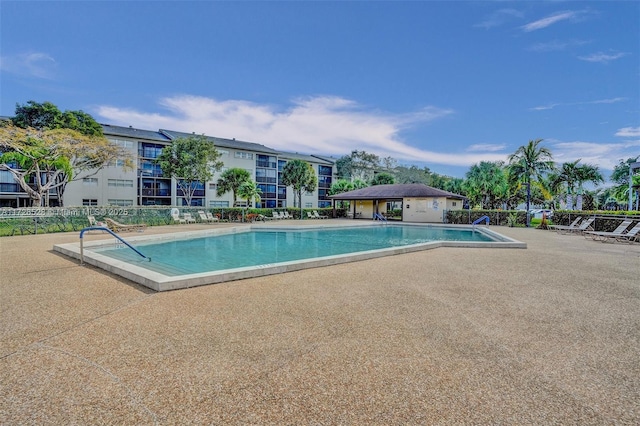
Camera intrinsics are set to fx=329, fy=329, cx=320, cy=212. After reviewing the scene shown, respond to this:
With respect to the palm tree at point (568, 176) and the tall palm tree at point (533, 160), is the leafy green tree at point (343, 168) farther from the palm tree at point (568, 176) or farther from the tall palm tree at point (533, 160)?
the tall palm tree at point (533, 160)

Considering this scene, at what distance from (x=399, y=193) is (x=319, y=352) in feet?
91.8

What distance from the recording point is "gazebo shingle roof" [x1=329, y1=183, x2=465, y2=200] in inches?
1109

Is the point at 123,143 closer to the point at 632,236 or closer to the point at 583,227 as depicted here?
the point at 583,227

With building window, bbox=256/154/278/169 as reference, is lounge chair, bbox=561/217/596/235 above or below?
below

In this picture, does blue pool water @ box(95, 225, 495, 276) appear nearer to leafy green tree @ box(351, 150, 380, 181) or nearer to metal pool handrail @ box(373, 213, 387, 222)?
metal pool handrail @ box(373, 213, 387, 222)

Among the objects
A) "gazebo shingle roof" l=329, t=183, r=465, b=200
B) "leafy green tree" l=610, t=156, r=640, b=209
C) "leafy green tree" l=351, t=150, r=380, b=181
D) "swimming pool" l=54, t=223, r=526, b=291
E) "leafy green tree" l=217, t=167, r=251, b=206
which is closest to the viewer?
"swimming pool" l=54, t=223, r=526, b=291

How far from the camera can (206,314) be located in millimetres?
4219

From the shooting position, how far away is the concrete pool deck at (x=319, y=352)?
230cm

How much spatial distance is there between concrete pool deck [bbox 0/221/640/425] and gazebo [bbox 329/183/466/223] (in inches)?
882

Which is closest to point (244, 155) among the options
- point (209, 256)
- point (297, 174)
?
point (297, 174)

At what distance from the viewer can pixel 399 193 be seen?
30.0m

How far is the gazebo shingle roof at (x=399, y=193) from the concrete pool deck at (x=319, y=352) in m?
22.7

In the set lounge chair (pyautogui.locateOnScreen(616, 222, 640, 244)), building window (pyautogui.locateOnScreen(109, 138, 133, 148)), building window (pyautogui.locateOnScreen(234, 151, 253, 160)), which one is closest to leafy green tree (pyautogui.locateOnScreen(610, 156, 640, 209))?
lounge chair (pyautogui.locateOnScreen(616, 222, 640, 244))

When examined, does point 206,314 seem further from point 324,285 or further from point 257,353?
point 324,285
